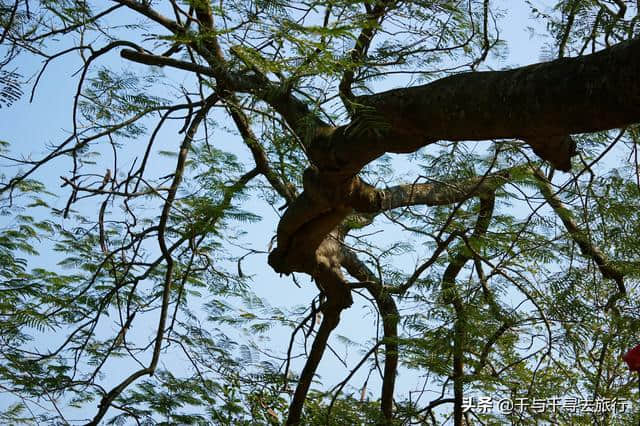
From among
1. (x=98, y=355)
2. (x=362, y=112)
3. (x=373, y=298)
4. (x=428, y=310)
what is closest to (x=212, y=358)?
(x=98, y=355)

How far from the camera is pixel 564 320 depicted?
97.6 inches

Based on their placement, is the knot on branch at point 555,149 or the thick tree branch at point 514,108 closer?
the thick tree branch at point 514,108

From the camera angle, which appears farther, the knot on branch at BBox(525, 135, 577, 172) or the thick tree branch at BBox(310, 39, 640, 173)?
the knot on branch at BBox(525, 135, 577, 172)

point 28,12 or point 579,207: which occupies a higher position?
point 28,12

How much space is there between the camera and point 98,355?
358cm

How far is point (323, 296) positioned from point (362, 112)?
1697mm

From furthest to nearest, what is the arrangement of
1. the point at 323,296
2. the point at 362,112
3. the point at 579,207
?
the point at 323,296 < the point at 579,207 < the point at 362,112

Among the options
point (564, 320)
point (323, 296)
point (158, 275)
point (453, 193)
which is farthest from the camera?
point (158, 275)

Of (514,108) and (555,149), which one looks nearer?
(514,108)

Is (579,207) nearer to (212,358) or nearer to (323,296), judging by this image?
(323,296)

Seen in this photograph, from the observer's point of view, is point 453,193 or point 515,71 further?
point 453,193

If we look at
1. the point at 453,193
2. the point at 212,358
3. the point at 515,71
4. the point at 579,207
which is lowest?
the point at 515,71

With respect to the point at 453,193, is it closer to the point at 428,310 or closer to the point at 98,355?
the point at 428,310

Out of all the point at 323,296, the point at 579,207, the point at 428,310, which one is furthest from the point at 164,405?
the point at 579,207
